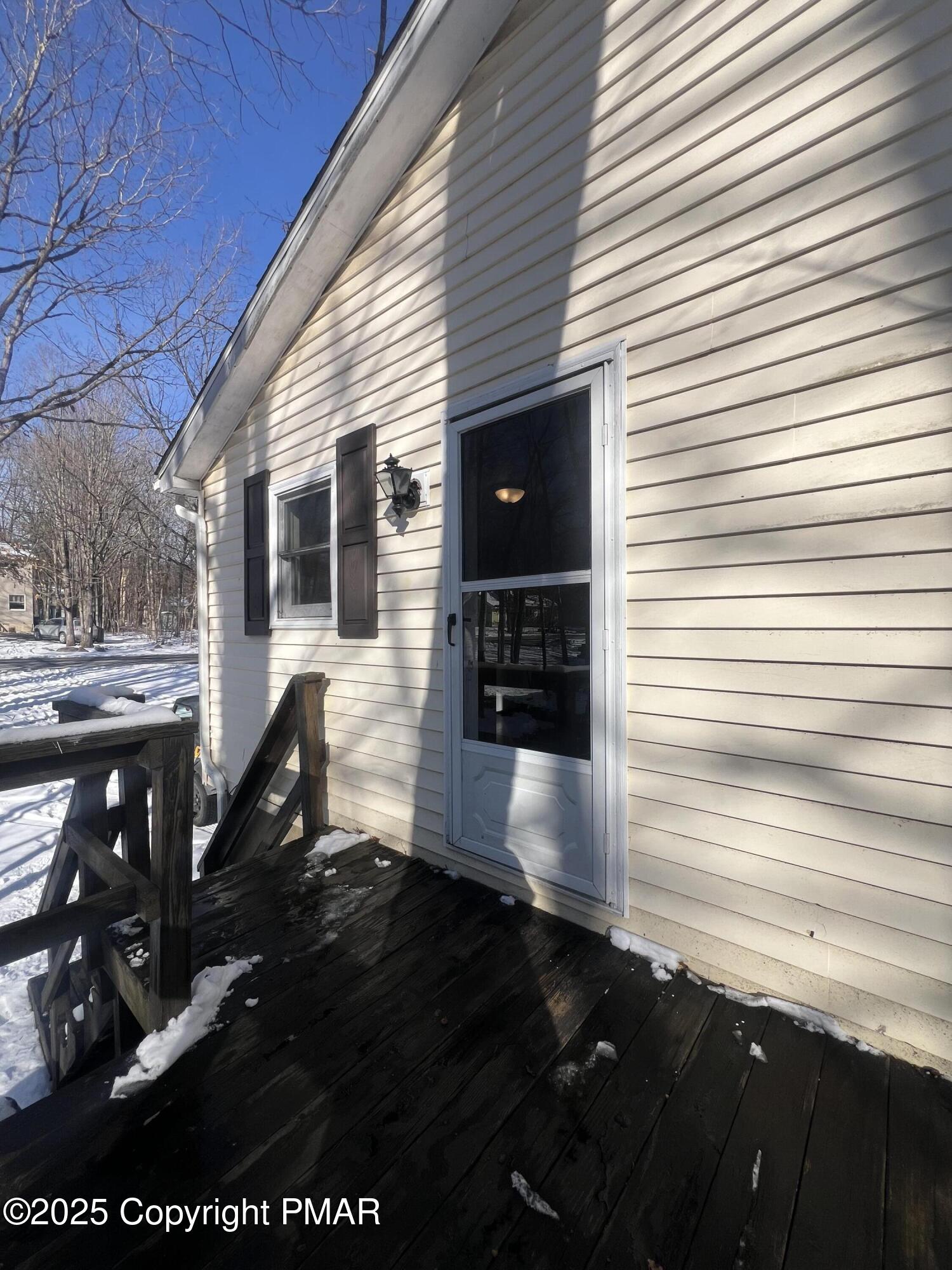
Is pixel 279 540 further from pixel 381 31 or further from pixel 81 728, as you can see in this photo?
pixel 381 31

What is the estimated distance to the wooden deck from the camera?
3.47ft

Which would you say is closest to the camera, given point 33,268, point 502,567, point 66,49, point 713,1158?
point 713,1158

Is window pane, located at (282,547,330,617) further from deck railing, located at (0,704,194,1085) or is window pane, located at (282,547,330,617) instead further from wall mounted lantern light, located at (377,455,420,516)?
deck railing, located at (0,704,194,1085)

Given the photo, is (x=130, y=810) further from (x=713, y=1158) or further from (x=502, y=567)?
(x=713, y=1158)

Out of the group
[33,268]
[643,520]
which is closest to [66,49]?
[33,268]

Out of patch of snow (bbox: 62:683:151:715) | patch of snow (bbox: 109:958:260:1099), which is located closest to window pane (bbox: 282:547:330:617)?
patch of snow (bbox: 62:683:151:715)

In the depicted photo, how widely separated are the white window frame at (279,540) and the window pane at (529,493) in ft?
3.79

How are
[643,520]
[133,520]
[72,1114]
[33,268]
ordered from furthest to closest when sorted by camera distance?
[133,520] < [33,268] < [643,520] < [72,1114]

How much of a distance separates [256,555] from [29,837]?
125 inches

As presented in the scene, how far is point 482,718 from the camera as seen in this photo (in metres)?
2.51

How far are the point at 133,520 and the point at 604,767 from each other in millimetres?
24955

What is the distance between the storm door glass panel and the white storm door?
1421 mm

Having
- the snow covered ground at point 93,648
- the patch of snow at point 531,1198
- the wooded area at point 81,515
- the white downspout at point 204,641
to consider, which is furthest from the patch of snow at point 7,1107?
the wooded area at point 81,515

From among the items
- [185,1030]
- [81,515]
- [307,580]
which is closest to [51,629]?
[81,515]
